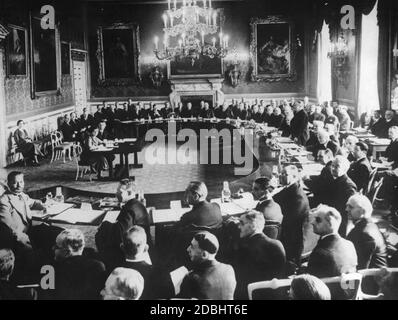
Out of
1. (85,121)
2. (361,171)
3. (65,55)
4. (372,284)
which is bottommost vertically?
(372,284)

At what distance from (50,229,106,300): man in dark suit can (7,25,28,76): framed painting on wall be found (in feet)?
24.7

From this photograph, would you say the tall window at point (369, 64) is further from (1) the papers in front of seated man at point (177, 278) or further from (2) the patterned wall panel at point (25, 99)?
(1) the papers in front of seated man at point (177, 278)

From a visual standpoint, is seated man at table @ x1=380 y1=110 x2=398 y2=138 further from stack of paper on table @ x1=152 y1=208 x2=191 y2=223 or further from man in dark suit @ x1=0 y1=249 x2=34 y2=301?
man in dark suit @ x1=0 y1=249 x2=34 y2=301

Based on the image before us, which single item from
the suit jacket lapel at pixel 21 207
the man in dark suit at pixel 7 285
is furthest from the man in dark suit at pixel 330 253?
the suit jacket lapel at pixel 21 207

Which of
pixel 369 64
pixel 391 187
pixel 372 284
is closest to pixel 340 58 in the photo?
pixel 369 64

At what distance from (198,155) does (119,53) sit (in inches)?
184

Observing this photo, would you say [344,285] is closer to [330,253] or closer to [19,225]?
[330,253]

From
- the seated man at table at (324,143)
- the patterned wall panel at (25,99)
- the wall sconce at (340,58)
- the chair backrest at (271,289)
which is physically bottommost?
the chair backrest at (271,289)

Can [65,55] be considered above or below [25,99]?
above

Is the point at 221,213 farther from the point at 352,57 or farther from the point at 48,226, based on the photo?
the point at 352,57

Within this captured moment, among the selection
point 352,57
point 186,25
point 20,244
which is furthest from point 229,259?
point 352,57

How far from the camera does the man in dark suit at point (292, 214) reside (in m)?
4.80

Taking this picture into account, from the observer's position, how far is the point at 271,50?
15.5 meters

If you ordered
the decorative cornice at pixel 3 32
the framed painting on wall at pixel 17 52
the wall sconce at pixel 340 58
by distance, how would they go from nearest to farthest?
the decorative cornice at pixel 3 32 → the framed painting on wall at pixel 17 52 → the wall sconce at pixel 340 58
